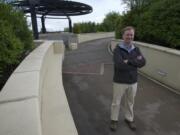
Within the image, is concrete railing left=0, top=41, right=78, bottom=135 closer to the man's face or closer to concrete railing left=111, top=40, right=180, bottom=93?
the man's face

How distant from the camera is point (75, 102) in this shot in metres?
5.39

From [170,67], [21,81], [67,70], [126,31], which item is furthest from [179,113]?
[67,70]

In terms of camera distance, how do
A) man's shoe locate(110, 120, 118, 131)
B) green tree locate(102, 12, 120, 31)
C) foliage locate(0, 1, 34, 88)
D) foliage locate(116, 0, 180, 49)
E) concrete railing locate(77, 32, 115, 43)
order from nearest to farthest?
man's shoe locate(110, 120, 118, 131) → foliage locate(0, 1, 34, 88) → foliage locate(116, 0, 180, 49) → concrete railing locate(77, 32, 115, 43) → green tree locate(102, 12, 120, 31)

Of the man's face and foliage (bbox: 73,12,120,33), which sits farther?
foliage (bbox: 73,12,120,33)

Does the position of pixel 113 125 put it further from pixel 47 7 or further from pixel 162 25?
pixel 47 7

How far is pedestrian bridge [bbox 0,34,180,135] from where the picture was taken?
2.23 metres

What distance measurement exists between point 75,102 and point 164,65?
125 inches

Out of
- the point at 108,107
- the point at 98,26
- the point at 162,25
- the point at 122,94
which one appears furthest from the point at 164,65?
the point at 98,26

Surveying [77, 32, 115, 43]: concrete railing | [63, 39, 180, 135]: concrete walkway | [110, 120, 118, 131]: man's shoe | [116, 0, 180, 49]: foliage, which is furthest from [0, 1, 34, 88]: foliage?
[77, 32, 115, 43]: concrete railing

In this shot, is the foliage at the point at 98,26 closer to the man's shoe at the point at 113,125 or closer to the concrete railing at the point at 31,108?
the man's shoe at the point at 113,125

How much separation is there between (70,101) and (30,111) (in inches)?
131

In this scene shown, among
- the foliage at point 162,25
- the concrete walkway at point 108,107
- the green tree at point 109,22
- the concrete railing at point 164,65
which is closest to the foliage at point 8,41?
the concrete walkway at point 108,107

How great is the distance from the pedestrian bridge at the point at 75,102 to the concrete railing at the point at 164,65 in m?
0.03

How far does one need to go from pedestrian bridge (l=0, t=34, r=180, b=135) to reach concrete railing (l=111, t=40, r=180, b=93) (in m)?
0.03
